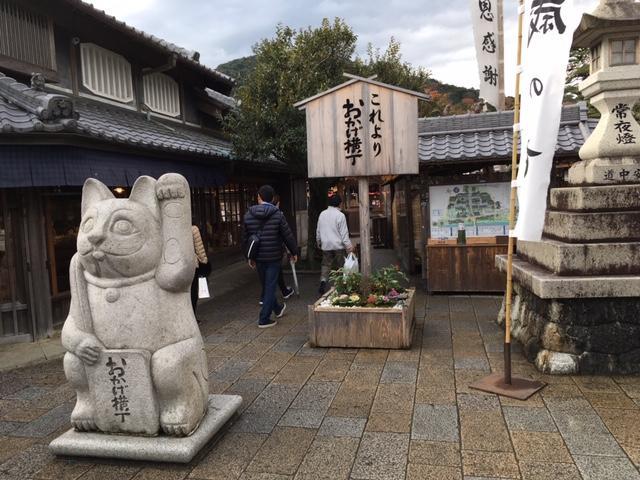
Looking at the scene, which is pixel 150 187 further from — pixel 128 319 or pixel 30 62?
pixel 30 62

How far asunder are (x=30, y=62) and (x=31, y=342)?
15.7ft

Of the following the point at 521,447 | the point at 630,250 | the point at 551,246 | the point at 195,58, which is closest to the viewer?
the point at 521,447

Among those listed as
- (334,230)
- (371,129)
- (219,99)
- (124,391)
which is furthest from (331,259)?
(219,99)

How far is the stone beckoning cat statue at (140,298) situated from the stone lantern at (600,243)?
372 cm

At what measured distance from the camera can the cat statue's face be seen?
3.67 m

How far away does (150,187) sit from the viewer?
392 centimetres

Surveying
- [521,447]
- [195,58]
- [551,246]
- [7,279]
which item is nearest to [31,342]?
[7,279]

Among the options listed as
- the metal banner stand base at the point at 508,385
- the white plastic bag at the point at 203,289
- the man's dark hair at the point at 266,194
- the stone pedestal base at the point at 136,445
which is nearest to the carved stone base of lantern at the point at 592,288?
the metal banner stand base at the point at 508,385

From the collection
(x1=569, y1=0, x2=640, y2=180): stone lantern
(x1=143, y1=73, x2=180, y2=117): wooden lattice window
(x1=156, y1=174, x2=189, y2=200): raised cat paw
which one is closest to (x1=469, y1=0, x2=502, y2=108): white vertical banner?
(x1=569, y1=0, x2=640, y2=180): stone lantern

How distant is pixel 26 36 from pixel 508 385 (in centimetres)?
920

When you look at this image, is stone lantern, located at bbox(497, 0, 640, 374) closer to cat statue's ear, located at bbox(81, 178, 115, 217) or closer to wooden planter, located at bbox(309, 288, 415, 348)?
wooden planter, located at bbox(309, 288, 415, 348)

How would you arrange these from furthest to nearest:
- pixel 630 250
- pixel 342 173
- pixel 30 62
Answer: pixel 30 62 → pixel 342 173 → pixel 630 250

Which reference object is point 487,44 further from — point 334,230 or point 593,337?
point 593,337

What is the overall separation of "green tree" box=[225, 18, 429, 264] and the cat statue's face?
7662 mm
